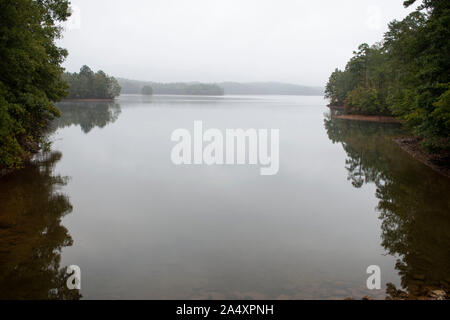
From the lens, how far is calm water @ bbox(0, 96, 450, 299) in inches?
317

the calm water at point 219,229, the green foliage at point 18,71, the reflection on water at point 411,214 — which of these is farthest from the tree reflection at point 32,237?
the reflection on water at point 411,214

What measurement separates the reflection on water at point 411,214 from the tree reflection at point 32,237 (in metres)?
7.63

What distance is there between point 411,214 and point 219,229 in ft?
23.2

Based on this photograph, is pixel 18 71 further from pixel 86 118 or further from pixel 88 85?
pixel 88 85

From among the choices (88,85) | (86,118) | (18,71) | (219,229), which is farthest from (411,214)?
(88,85)

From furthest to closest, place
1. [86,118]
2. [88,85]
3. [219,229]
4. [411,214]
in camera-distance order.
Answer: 1. [88,85]
2. [86,118]
3. [411,214]
4. [219,229]

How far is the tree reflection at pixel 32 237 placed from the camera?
302 inches

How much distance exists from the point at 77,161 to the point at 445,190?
65.6 feet

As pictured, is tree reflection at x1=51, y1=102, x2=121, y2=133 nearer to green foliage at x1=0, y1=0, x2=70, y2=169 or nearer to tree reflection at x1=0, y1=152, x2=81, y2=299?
green foliage at x1=0, y1=0, x2=70, y2=169

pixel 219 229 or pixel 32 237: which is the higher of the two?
pixel 32 237

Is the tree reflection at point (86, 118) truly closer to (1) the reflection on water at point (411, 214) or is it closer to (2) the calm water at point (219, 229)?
(2) the calm water at point (219, 229)

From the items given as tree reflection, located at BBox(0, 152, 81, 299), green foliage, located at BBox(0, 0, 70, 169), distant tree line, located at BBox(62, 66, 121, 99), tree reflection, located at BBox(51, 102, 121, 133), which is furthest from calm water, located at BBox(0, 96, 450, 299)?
distant tree line, located at BBox(62, 66, 121, 99)

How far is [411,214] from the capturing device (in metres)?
12.9

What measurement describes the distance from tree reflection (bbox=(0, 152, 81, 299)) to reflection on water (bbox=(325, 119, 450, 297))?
25.0ft
